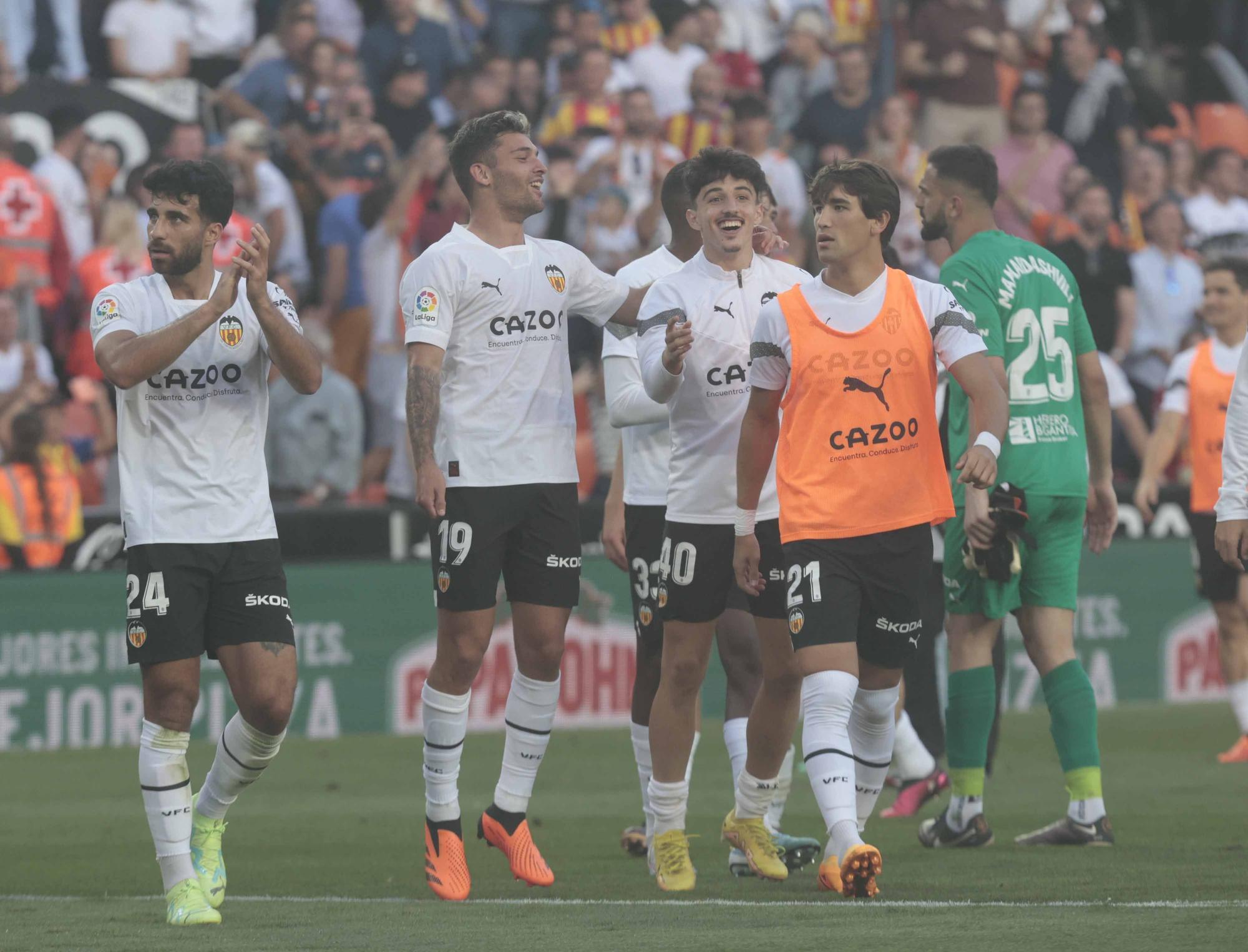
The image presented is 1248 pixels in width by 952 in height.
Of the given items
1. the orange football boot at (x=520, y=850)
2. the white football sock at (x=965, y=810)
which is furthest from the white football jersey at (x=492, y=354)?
the white football sock at (x=965, y=810)

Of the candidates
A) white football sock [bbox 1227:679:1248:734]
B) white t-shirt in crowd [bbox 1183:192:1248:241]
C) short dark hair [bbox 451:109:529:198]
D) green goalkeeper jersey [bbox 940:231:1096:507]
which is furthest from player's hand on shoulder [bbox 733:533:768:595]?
white t-shirt in crowd [bbox 1183:192:1248:241]

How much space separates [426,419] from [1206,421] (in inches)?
259

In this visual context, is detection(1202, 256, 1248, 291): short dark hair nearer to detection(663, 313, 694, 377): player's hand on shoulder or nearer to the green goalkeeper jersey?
the green goalkeeper jersey

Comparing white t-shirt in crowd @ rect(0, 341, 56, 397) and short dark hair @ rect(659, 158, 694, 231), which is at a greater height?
short dark hair @ rect(659, 158, 694, 231)

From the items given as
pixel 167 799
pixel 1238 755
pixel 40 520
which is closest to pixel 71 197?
pixel 40 520

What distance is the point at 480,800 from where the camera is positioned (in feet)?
35.2

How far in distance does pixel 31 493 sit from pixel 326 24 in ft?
20.6

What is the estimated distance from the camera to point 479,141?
7680 millimetres

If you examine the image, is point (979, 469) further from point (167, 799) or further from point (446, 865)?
point (167, 799)

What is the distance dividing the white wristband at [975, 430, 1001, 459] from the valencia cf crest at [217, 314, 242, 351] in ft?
8.16

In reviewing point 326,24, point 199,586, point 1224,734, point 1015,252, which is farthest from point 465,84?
point 199,586

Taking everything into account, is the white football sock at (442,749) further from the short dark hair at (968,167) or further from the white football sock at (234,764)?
the short dark hair at (968,167)

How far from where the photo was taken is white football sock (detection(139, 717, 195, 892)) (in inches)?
269

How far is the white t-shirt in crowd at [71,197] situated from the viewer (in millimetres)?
15781
